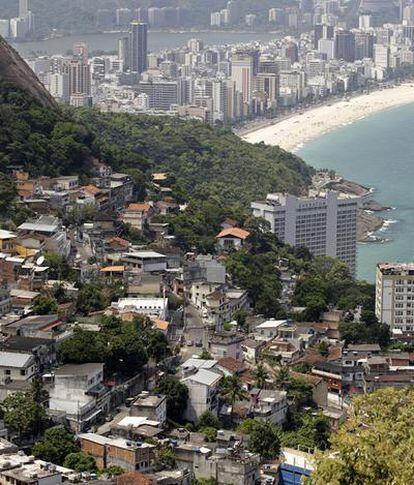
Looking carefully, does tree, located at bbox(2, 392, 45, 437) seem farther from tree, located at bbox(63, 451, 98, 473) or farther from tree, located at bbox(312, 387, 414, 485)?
tree, located at bbox(312, 387, 414, 485)

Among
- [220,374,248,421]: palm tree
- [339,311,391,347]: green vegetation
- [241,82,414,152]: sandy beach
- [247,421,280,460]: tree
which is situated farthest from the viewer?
[241,82,414,152]: sandy beach

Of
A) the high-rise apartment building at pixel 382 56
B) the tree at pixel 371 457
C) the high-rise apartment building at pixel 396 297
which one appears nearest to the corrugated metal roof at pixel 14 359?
the high-rise apartment building at pixel 396 297

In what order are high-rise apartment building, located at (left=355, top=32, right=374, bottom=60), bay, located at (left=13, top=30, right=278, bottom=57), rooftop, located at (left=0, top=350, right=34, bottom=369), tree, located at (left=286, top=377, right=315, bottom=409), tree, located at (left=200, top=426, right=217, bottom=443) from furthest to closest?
bay, located at (left=13, top=30, right=278, bottom=57) < high-rise apartment building, located at (left=355, top=32, right=374, bottom=60) < tree, located at (left=286, top=377, right=315, bottom=409) < rooftop, located at (left=0, top=350, right=34, bottom=369) < tree, located at (left=200, top=426, right=217, bottom=443)

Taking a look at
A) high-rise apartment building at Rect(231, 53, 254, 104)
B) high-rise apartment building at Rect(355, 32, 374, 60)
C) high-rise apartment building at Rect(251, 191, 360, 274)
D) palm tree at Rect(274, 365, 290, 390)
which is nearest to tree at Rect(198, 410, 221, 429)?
palm tree at Rect(274, 365, 290, 390)

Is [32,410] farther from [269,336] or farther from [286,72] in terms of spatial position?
[286,72]

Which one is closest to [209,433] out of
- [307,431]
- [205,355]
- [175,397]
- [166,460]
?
[175,397]

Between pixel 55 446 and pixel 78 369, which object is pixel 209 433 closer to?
pixel 78 369

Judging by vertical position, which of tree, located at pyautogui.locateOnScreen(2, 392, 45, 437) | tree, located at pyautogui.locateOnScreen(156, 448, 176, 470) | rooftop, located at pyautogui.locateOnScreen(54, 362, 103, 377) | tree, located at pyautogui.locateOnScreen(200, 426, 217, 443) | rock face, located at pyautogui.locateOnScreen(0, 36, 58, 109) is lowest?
tree, located at pyautogui.locateOnScreen(200, 426, 217, 443)
